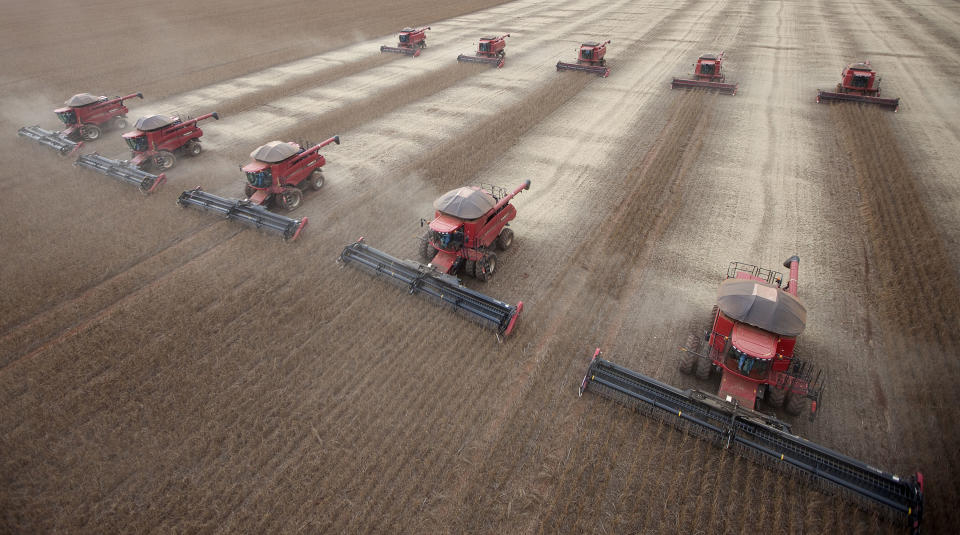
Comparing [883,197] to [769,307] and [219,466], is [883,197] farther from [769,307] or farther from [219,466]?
[219,466]

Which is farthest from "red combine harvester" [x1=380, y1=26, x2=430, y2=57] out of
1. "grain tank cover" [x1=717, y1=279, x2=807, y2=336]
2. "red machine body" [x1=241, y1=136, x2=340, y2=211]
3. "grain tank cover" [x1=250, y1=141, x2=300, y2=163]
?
"grain tank cover" [x1=717, y1=279, x2=807, y2=336]

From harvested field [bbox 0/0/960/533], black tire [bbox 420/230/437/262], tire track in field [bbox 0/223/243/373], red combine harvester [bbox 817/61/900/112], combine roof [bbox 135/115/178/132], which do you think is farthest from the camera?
red combine harvester [bbox 817/61/900/112]

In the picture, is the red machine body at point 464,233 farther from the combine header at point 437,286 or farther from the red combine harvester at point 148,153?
the red combine harvester at point 148,153

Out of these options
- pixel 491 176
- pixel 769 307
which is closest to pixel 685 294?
pixel 769 307

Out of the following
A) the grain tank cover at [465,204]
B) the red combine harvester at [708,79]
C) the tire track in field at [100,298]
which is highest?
the red combine harvester at [708,79]

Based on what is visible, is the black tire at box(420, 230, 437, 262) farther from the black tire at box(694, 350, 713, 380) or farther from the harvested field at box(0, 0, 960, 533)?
the black tire at box(694, 350, 713, 380)

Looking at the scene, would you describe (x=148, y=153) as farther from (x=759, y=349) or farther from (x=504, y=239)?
(x=759, y=349)

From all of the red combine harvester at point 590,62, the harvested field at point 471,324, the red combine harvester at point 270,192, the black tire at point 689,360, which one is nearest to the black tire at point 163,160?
the harvested field at point 471,324
